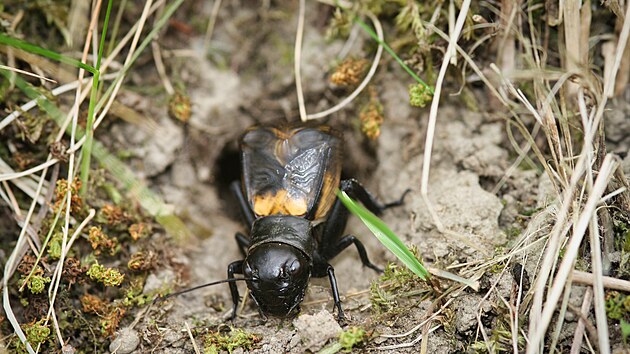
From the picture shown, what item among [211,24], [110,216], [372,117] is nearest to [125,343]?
[110,216]

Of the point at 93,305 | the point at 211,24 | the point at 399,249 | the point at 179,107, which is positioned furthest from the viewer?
the point at 211,24

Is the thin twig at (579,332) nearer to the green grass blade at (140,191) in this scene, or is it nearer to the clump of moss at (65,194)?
the green grass blade at (140,191)

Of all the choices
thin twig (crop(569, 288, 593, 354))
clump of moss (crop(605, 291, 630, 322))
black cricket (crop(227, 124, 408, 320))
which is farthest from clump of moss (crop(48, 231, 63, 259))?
clump of moss (crop(605, 291, 630, 322))

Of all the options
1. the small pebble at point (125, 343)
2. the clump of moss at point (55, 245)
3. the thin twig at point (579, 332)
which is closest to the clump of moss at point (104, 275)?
the clump of moss at point (55, 245)

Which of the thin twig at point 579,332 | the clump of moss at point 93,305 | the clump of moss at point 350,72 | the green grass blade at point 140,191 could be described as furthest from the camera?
the clump of moss at point 350,72

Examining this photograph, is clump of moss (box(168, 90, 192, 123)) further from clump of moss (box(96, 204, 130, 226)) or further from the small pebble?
the small pebble

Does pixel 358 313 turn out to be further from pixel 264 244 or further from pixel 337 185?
pixel 337 185

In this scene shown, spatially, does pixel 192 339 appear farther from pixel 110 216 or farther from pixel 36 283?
pixel 110 216
